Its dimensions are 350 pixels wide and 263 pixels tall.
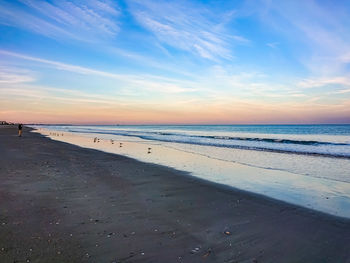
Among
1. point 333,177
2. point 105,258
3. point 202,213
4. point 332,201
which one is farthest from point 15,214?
point 333,177

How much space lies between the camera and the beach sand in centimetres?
503

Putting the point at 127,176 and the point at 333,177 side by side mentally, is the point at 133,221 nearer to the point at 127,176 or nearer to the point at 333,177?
the point at 127,176

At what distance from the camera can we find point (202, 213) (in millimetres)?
7535

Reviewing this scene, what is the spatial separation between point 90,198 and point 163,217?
115 inches

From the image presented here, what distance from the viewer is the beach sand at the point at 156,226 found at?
5031 mm

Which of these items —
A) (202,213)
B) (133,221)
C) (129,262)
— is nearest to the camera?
(129,262)

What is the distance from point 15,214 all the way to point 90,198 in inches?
89.3

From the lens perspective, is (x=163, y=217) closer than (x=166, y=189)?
Yes

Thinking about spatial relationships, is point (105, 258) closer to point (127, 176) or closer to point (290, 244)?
point (290, 244)

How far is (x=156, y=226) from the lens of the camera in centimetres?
639

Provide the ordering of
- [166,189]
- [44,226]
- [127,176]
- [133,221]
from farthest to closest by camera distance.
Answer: [127,176] → [166,189] → [133,221] → [44,226]

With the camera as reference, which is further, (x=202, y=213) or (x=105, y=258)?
(x=202, y=213)

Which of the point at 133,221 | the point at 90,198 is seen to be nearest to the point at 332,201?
the point at 133,221

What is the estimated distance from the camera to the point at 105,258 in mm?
4797
